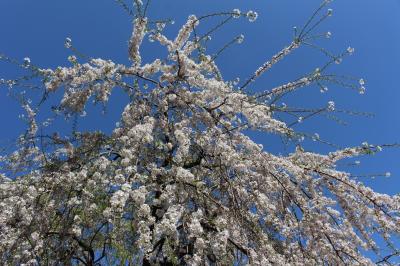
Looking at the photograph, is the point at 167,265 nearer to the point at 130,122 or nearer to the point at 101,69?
the point at 130,122

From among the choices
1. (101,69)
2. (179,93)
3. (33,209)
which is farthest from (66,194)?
(179,93)

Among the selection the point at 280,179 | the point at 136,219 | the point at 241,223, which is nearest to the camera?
the point at 136,219

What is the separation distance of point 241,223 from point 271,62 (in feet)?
9.12

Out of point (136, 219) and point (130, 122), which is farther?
point (130, 122)

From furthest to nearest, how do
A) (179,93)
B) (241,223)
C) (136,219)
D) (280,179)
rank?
(179,93) → (280,179) → (241,223) → (136,219)

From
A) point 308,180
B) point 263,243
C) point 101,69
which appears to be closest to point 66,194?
point 101,69

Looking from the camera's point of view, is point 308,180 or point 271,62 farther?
point 271,62

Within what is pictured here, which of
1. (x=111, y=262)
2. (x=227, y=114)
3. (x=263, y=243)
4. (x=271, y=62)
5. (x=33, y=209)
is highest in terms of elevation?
(x=271, y=62)

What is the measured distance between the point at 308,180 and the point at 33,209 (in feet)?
11.1

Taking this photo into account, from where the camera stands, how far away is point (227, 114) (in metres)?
5.69

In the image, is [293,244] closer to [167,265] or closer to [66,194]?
[167,265]

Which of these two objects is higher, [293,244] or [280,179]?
[280,179]

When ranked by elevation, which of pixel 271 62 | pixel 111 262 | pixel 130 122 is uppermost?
pixel 271 62

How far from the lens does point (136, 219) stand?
4.09 meters
